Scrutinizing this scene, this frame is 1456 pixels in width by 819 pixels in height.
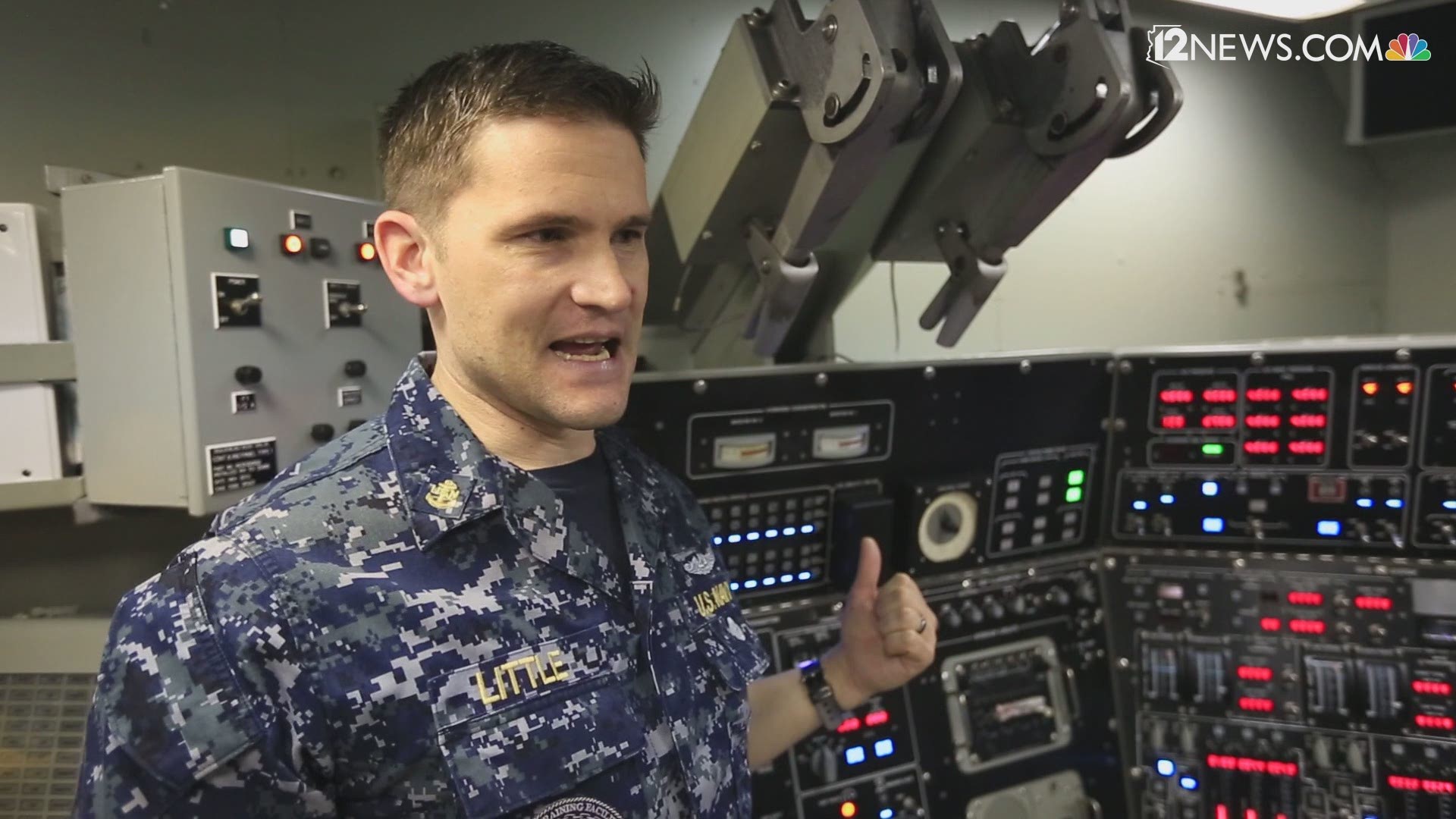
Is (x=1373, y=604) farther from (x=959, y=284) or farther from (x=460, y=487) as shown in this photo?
(x=460, y=487)

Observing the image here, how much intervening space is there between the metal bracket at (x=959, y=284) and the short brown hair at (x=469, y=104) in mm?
801

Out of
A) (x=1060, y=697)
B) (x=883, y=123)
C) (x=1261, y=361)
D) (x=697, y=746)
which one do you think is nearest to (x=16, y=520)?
(x=697, y=746)

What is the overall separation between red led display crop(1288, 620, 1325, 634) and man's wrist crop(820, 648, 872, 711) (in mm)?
951

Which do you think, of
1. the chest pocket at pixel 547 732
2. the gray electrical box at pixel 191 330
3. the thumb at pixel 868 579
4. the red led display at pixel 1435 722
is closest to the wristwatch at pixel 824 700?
the thumb at pixel 868 579

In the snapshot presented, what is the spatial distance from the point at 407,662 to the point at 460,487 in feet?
0.58

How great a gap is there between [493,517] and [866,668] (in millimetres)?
716

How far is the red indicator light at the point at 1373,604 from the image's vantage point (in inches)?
66.4

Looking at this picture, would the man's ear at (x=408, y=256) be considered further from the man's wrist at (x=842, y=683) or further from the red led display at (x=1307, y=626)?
the red led display at (x=1307, y=626)

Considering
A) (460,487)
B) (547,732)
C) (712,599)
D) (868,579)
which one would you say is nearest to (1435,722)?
(868,579)

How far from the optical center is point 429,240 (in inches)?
35.5

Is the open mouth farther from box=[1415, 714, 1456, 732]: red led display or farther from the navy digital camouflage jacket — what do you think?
box=[1415, 714, 1456, 732]: red led display

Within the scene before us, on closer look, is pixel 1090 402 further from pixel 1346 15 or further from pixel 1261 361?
pixel 1346 15

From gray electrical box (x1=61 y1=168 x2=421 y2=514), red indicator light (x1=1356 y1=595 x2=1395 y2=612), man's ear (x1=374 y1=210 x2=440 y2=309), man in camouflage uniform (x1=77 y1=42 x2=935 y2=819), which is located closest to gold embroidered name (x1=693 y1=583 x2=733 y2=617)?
man in camouflage uniform (x1=77 y1=42 x2=935 y2=819)

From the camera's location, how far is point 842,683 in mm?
1379
